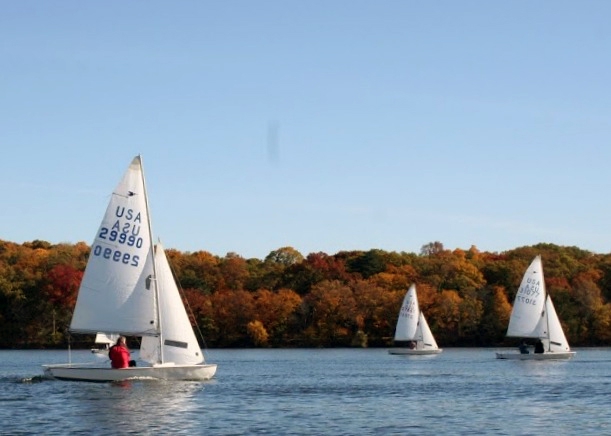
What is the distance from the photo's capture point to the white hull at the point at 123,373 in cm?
4819

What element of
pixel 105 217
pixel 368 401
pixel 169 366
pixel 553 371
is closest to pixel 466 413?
pixel 368 401

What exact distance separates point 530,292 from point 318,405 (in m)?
46.2

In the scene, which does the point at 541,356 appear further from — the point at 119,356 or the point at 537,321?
the point at 119,356

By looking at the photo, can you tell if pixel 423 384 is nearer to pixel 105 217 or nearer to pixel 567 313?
pixel 105 217

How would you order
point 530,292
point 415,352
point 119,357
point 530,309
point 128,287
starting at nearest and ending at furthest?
point 119,357, point 128,287, point 530,309, point 530,292, point 415,352

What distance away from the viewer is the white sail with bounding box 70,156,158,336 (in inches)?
1965

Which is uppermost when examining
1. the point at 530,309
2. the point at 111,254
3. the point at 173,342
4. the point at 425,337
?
the point at 530,309

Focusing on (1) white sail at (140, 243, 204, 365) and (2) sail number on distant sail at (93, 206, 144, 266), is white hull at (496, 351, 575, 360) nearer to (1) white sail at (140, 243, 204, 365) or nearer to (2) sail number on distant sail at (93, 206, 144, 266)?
(1) white sail at (140, 243, 204, 365)

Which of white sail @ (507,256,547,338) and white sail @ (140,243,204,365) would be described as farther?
white sail @ (507,256,547,338)

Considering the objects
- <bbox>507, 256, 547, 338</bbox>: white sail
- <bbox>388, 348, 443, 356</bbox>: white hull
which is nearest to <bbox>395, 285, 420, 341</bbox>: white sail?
<bbox>388, 348, 443, 356</bbox>: white hull

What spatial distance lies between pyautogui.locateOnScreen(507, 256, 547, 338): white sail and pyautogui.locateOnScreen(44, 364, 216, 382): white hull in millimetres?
40462

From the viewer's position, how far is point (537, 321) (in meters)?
85.2

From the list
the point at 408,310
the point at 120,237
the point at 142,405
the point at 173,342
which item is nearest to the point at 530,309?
the point at 408,310

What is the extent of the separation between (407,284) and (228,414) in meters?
101
